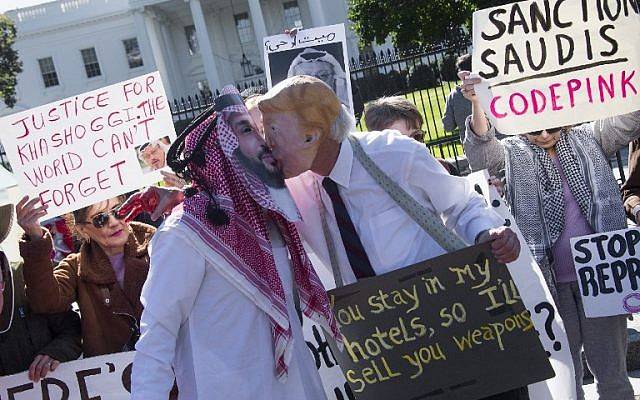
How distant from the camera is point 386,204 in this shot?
9.41 feet

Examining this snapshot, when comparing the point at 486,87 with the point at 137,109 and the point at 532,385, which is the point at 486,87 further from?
the point at 137,109

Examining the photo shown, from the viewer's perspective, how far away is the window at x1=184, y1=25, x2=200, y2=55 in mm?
51447

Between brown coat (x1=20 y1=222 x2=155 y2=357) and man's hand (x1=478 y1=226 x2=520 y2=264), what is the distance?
1.65 meters

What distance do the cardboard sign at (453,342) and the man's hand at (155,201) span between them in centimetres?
71

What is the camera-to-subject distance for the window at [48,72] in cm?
5084

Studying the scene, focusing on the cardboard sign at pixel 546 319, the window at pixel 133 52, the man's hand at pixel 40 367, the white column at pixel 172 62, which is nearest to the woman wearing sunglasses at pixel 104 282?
the man's hand at pixel 40 367

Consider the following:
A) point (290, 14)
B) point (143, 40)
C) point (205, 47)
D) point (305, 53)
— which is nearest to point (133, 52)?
point (143, 40)

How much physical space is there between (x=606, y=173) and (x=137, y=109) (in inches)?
95.3

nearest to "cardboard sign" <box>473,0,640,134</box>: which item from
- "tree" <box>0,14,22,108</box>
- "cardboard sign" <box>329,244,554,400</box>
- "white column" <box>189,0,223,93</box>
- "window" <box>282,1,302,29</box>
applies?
"cardboard sign" <box>329,244,554,400</box>

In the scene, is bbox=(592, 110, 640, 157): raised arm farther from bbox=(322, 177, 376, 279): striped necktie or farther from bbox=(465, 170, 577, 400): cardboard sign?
bbox=(322, 177, 376, 279): striped necktie

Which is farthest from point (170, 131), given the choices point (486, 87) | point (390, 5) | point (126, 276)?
point (390, 5)

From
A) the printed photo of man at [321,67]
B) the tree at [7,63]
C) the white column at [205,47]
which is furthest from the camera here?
the white column at [205,47]

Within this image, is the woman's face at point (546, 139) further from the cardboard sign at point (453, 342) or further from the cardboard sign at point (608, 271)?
the cardboard sign at point (453, 342)

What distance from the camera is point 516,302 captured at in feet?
9.65
